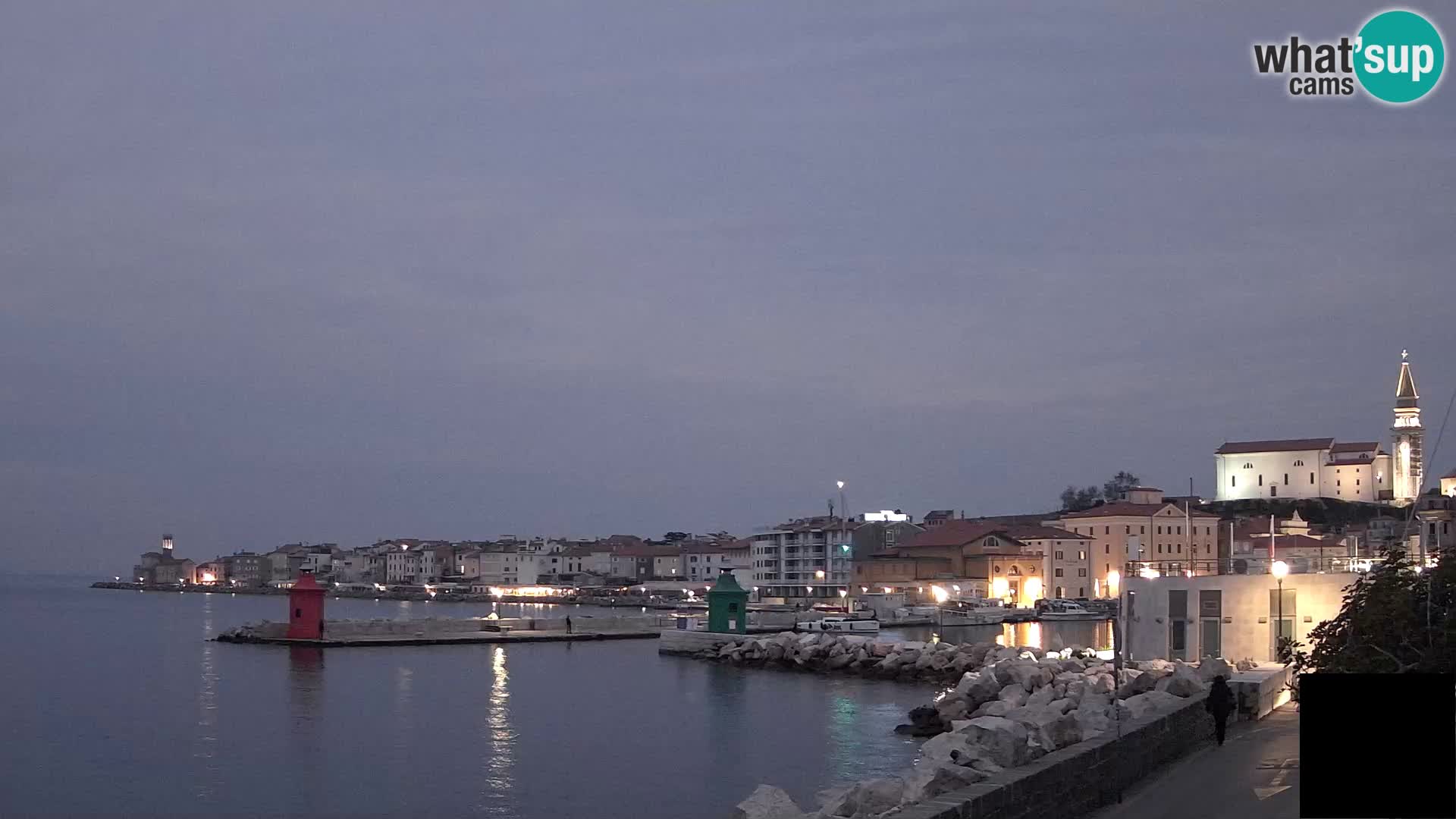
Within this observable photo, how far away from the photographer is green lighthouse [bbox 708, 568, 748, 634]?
58494mm

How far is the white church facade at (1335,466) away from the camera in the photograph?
Answer: 123 meters

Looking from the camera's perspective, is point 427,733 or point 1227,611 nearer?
point 1227,611

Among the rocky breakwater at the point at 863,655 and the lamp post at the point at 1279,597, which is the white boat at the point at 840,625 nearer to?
the rocky breakwater at the point at 863,655

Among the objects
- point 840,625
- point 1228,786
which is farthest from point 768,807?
point 840,625

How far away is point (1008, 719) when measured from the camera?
22266 mm

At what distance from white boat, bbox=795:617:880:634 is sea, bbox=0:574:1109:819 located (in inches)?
355

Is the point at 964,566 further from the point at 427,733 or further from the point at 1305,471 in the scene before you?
the point at 427,733

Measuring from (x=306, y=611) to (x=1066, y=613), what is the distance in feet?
152

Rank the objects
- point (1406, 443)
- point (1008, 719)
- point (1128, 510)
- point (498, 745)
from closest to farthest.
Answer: point (1008, 719), point (498, 745), point (1128, 510), point (1406, 443)

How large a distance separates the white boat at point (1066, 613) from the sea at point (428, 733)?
33925mm

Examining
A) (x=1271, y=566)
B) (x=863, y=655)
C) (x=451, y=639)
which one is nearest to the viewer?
(x=1271, y=566)

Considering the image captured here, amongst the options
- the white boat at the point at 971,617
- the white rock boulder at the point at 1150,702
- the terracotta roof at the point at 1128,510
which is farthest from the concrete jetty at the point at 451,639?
the terracotta roof at the point at 1128,510

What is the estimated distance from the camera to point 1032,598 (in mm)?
99188

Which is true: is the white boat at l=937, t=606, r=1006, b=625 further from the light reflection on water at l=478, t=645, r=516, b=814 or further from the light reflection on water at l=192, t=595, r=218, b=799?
the light reflection on water at l=192, t=595, r=218, b=799
